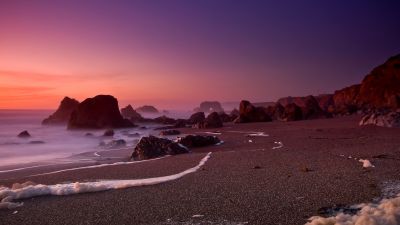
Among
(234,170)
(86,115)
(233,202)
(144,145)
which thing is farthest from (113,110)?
Answer: (233,202)

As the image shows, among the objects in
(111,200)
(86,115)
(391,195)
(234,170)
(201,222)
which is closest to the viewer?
(201,222)

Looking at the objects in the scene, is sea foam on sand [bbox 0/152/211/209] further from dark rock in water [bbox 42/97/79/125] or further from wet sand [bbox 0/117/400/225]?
dark rock in water [bbox 42/97/79/125]

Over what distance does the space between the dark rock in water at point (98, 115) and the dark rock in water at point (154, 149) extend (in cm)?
3415

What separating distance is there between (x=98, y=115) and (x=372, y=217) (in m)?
47.8

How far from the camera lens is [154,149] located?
1553 centimetres

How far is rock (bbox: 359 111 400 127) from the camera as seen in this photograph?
22484 mm

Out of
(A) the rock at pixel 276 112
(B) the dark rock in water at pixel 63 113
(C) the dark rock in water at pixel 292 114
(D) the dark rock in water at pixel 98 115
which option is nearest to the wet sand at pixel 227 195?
(C) the dark rock in water at pixel 292 114

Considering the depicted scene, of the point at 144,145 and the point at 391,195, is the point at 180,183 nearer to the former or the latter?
the point at 391,195

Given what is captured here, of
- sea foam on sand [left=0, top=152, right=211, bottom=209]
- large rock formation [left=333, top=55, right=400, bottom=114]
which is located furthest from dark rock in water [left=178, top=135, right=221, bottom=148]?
large rock formation [left=333, top=55, right=400, bottom=114]

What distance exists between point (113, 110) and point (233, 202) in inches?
1807

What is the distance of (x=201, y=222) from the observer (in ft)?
19.5

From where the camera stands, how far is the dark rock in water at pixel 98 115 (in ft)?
163

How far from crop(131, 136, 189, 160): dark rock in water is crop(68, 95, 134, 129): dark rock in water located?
34.1m

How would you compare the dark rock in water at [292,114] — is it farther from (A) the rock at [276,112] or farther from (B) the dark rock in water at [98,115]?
(B) the dark rock in water at [98,115]
